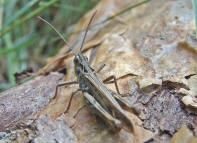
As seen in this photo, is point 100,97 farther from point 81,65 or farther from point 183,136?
point 183,136

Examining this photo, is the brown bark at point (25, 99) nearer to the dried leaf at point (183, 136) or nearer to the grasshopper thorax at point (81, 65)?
the grasshopper thorax at point (81, 65)

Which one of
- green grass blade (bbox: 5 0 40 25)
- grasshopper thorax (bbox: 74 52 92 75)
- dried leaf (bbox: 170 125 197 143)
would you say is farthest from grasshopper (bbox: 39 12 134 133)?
green grass blade (bbox: 5 0 40 25)

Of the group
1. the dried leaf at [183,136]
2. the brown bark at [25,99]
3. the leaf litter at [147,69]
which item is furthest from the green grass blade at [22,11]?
the dried leaf at [183,136]

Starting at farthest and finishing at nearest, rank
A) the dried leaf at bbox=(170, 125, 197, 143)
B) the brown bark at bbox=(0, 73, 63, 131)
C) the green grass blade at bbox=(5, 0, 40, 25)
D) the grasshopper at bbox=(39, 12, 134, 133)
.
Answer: the green grass blade at bbox=(5, 0, 40, 25) < the brown bark at bbox=(0, 73, 63, 131) < the grasshopper at bbox=(39, 12, 134, 133) < the dried leaf at bbox=(170, 125, 197, 143)

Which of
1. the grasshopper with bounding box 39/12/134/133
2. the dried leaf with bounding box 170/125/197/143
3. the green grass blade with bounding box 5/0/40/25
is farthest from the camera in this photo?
the green grass blade with bounding box 5/0/40/25

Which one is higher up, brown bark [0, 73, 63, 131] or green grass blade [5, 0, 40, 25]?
green grass blade [5, 0, 40, 25]

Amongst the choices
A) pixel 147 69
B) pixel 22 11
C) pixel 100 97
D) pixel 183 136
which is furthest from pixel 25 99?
pixel 22 11

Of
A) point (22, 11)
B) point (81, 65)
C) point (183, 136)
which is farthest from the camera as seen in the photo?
point (22, 11)

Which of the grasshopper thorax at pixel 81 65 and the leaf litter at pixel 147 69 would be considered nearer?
the leaf litter at pixel 147 69

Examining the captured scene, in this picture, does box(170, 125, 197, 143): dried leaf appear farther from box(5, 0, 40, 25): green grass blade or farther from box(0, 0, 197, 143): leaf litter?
box(5, 0, 40, 25): green grass blade
